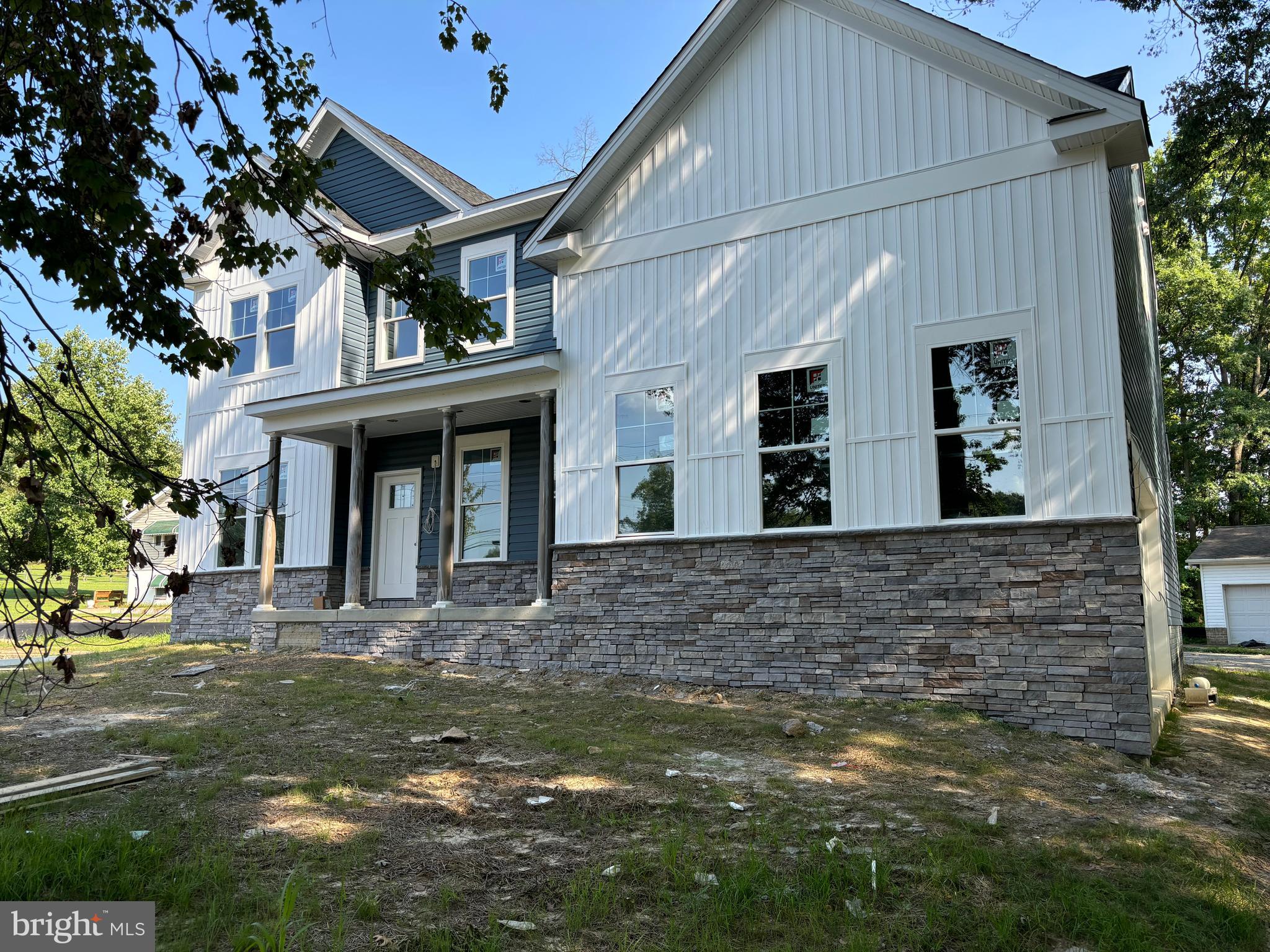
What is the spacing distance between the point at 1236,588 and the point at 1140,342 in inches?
764

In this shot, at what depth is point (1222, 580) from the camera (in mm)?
26500

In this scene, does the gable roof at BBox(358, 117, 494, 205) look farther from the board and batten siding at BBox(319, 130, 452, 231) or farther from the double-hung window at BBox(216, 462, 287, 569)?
the double-hung window at BBox(216, 462, 287, 569)

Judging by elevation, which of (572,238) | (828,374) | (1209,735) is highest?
(572,238)

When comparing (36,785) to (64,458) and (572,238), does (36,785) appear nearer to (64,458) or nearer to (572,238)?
(64,458)

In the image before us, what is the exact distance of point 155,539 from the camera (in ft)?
113

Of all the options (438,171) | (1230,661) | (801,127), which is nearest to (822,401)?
(801,127)

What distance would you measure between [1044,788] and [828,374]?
15.4ft

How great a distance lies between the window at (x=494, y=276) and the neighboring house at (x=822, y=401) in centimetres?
6

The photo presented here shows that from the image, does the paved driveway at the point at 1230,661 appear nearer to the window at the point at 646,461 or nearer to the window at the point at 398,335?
the window at the point at 646,461

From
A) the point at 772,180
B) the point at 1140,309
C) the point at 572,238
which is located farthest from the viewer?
the point at 1140,309

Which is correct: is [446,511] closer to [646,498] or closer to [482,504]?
[482,504]

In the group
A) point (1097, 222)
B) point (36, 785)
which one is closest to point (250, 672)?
point (36, 785)

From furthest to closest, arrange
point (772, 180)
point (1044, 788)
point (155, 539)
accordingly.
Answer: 1. point (155, 539)
2. point (772, 180)
3. point (1044, 788)

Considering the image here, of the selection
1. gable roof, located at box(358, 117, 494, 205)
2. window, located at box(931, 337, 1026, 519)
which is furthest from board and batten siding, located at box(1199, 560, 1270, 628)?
gable roof, located at box(358, 117, 494, 205)
